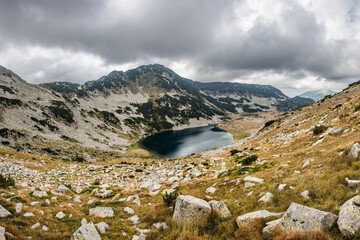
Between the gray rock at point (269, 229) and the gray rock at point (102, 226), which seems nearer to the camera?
the gray rock at point (269, 229)

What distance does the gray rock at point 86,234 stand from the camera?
7.18 metres

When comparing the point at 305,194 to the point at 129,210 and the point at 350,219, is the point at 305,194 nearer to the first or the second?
the point at 350,219

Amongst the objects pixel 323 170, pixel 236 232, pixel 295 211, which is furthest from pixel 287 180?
pixel 236 232

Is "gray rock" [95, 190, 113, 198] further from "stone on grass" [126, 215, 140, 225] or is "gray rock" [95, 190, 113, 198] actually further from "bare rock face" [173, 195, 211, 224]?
"bare rock face" [173, 195, 211, 224]

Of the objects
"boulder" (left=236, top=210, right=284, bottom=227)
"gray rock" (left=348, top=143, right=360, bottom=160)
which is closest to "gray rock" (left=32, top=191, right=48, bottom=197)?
"boulder" (left=236, top=210, right=284, bottom=227)

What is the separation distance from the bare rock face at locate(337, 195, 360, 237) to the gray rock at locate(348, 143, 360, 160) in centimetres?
517

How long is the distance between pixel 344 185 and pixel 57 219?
1483 cm

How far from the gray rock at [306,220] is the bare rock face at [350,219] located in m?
0.29

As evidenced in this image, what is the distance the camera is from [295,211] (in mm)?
5910

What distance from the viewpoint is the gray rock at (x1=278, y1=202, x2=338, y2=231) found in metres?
5.23

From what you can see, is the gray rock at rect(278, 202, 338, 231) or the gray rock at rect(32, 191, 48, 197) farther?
the gray rock at rect(32, 191, 48, 197)

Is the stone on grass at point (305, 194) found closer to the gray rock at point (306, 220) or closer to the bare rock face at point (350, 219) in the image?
the gray rock at point (306, 220)

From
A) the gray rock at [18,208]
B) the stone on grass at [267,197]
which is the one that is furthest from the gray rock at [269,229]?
the gray rock at [18,208]

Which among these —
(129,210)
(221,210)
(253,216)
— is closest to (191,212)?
(221,210)
